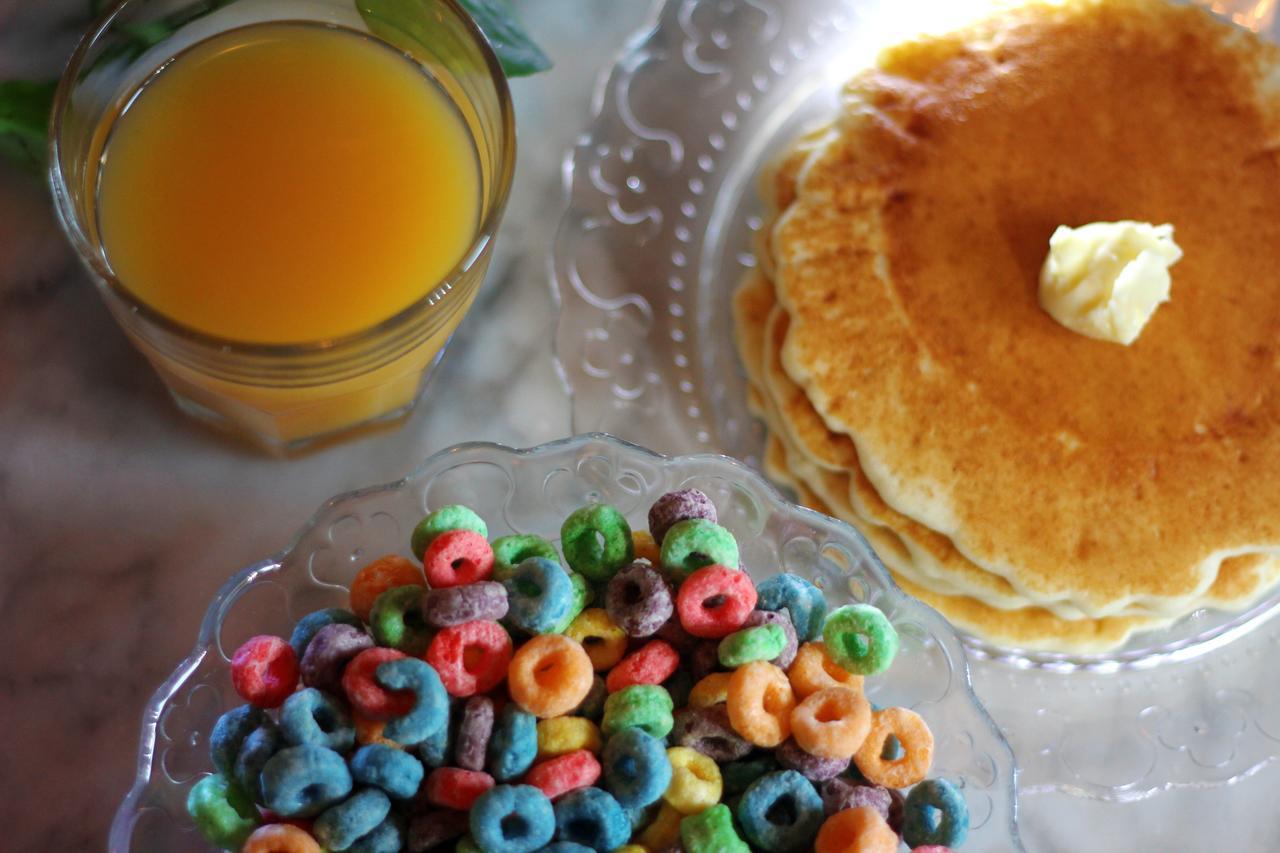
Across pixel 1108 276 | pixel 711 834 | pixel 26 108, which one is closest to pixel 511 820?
pixel 711 834

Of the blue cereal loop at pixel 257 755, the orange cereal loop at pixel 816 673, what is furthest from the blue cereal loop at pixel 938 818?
the blue cereal loop at pixel 257 755

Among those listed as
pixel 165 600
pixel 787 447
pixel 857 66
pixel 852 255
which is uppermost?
pixel 857 66

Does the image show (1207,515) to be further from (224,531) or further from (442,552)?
(224,531)

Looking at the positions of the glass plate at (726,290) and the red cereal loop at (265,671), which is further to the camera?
the glass plate at (726,290)

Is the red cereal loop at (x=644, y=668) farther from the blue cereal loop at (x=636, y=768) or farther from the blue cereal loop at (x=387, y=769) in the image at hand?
the blue cereal loop at (x=387, y=769)

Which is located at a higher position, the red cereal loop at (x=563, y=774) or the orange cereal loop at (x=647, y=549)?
the orange cereal loop at (x=647, y=549)

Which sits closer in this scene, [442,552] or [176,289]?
[442,552]

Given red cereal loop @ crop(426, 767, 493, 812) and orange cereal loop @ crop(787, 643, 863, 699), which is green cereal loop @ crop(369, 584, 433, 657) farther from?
orange cereal loop @ crop(787, 643, 863, 699)

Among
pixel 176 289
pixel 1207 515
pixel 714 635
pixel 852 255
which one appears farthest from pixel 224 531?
pixel 1207 515
